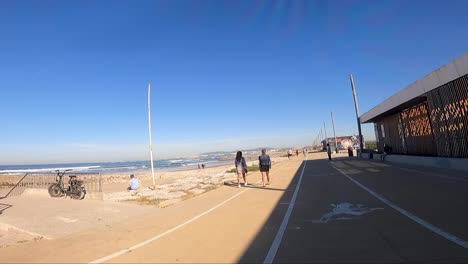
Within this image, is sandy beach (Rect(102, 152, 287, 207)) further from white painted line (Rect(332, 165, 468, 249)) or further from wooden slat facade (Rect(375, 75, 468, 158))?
wooden slat facade (Rect(375, 75, 468, 158))

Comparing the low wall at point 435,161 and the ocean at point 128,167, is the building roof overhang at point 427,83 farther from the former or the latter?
the ocean at point 128,167

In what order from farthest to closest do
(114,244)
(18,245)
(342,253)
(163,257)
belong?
(18,245) < (114,244) < (163,257) < (342,253)

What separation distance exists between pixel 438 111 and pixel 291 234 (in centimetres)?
1682

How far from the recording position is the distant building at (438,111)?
18531mm

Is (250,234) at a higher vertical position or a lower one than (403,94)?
lower

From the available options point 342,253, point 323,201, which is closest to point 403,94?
point 323,201

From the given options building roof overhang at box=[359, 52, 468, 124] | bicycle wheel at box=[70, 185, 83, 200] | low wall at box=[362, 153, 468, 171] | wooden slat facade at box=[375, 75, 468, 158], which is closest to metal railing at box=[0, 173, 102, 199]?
bicycle wheel at box=[70, 185, 83, 200]

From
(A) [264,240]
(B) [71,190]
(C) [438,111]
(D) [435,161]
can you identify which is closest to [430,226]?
(A) [264,240]

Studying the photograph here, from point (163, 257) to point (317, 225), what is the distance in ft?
11.7

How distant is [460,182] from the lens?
548 inches

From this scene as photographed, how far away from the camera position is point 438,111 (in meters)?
21.2

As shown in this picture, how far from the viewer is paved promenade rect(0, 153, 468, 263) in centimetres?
631

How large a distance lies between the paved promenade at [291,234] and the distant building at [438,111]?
23.7 ft

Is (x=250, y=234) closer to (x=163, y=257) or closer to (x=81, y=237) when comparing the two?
(x=163, y=257)
